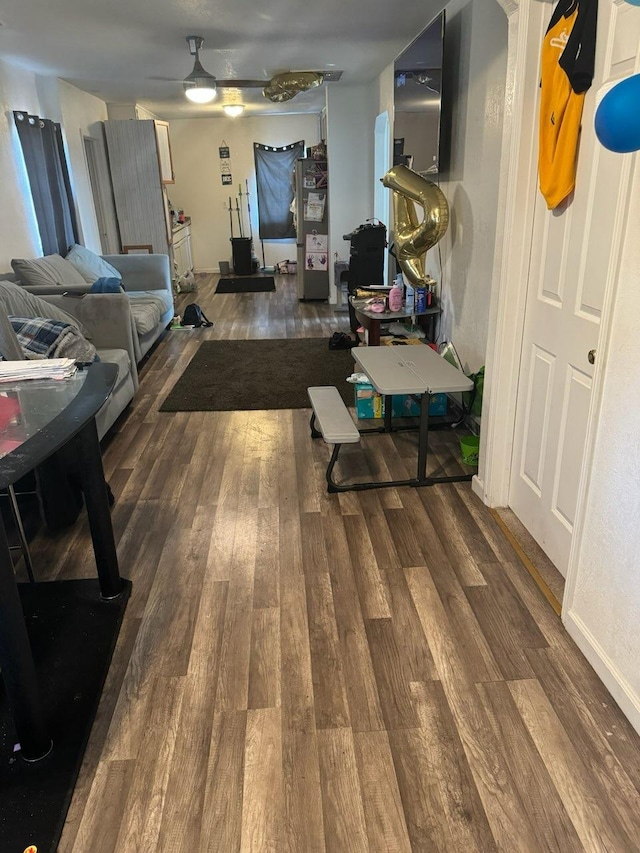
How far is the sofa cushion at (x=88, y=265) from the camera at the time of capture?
5574 millimetres

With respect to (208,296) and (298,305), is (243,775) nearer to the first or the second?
(298,305)

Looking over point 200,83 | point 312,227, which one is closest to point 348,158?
point 312,227

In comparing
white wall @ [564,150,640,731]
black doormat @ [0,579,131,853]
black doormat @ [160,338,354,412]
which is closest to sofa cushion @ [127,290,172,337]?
black doormat @ [160,338,354,412]

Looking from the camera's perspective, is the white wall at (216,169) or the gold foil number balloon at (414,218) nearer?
the gold foil number balloon at (414,218)

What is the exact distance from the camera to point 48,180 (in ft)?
17.9

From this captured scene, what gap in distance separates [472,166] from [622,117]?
2669mm

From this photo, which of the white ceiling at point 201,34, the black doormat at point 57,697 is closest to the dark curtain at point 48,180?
the white ceiling at point 201,34

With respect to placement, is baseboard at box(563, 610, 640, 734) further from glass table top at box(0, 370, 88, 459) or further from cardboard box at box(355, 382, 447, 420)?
cardboard box at box(355, 382, 447, 420)

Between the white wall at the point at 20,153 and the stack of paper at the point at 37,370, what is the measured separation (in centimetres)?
317

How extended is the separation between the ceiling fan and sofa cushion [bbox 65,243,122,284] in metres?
1.72

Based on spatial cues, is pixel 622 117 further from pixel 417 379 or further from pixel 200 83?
pixel 200 83

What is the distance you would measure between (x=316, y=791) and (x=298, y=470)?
186cm

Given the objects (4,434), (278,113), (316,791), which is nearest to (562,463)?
(316,791)

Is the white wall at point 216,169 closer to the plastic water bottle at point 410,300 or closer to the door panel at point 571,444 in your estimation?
the plastic water bottle at point 410,300
